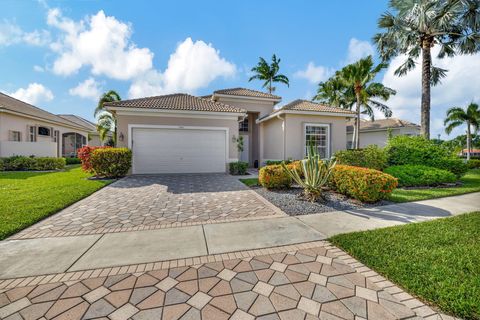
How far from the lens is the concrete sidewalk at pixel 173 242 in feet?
9.98

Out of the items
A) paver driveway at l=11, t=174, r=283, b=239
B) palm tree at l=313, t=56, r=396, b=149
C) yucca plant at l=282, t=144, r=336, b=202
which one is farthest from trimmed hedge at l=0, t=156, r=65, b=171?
palm tree at l=313, t=56, r=396, b=149

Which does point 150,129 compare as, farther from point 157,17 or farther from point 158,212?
point 158,212

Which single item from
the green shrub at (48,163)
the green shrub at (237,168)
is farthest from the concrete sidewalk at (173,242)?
the green shrub at (48,163)

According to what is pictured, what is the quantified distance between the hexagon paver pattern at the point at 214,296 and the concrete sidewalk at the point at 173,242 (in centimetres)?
47

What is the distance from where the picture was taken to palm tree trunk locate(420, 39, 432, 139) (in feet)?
42.4

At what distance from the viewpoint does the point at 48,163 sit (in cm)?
1420

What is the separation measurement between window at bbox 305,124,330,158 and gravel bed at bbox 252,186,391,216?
6.98 metres

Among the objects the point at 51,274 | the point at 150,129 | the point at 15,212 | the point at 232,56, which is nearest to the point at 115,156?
the point at 150,129

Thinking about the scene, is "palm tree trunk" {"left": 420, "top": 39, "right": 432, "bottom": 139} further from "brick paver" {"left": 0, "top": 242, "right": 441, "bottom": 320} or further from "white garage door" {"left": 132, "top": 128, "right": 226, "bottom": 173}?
"brick paver" {"left": 0, "top": 242, "right": 441, "bottom": 320}

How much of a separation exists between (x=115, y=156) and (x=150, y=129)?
246cm

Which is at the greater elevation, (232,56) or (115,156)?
(232,56)

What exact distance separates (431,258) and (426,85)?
→ 14.9m

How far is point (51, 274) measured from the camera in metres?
2.76

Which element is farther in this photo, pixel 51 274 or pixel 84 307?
pixel 51 274
